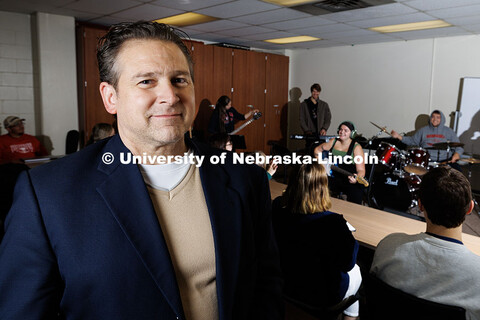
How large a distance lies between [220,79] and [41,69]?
129 inches

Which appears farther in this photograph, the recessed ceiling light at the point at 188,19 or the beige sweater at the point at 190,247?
the recessed ceiling light at the point at 188,19

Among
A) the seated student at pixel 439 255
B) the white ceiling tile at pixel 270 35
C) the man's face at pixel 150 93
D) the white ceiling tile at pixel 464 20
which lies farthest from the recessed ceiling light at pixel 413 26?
the man's face at pixel 150 93

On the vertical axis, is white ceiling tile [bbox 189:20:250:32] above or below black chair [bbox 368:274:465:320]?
above

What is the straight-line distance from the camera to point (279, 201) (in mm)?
2305

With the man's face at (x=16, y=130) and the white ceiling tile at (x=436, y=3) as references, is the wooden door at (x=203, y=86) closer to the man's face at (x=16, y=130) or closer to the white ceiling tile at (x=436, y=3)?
the man's face at (x=16, y=130)

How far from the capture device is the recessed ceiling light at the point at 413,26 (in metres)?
5.37

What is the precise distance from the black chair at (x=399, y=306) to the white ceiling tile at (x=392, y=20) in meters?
4.45

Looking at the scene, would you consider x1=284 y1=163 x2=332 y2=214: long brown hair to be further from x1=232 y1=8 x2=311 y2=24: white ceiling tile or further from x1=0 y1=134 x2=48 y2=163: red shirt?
x1=0 y1=134 x2=48 y2=163: red shirt

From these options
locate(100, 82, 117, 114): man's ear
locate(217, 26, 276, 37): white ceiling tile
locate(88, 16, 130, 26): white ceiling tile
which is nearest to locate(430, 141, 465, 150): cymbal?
locate(217, 26, 276, 37): white ceiling tile

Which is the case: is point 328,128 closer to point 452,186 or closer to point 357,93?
point 357,93

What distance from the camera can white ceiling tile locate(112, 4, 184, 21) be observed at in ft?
15.0

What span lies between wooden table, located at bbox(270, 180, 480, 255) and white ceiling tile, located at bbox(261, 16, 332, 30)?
3387mm

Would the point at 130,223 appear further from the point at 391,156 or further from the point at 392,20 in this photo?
the point at 392,20

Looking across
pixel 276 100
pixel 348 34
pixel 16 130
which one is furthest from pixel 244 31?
pixel 16 130
